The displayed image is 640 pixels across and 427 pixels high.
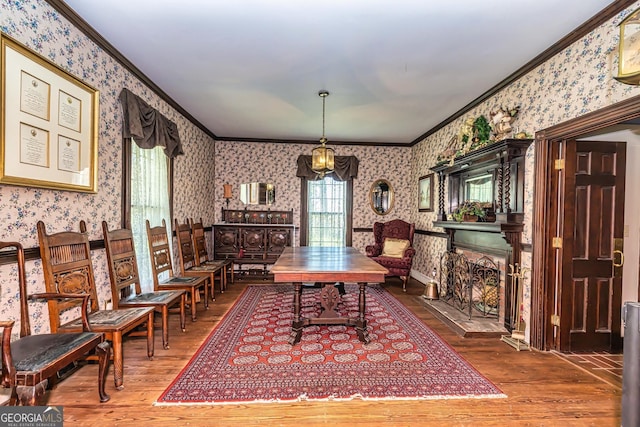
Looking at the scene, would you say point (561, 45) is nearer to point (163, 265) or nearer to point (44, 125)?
point (44, 125)

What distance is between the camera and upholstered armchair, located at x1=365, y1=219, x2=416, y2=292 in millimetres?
5422

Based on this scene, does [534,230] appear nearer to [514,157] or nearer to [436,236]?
[514,157]

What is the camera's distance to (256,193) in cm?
650

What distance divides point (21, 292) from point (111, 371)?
3.01 ft

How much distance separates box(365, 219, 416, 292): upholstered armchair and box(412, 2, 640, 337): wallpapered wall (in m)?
2.27

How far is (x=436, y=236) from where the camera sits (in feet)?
18.0

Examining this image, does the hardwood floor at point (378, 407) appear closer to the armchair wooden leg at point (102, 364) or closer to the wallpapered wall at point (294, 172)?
the armchair wooden leg at point (102, 364)

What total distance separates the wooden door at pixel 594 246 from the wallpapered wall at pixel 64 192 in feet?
14.1

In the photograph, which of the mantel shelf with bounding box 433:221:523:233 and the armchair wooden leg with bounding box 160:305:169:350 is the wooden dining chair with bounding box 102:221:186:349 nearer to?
the armchair wooden leg with bounding box 160:305:169:350

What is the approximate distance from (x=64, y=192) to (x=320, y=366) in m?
2.44

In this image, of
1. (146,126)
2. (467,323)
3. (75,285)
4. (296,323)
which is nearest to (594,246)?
(467,323)

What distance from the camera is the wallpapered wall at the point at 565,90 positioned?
7.79 feet

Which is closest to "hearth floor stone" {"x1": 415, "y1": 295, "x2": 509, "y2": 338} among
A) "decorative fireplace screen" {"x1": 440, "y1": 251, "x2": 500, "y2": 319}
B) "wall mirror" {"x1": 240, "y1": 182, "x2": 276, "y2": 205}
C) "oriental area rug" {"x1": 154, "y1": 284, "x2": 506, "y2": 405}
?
"decorative fireplace screen" {"x1": 440, "y1": 251, "x2": 500, "y2": 319}

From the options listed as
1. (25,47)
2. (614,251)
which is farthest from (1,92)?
(614,251)
